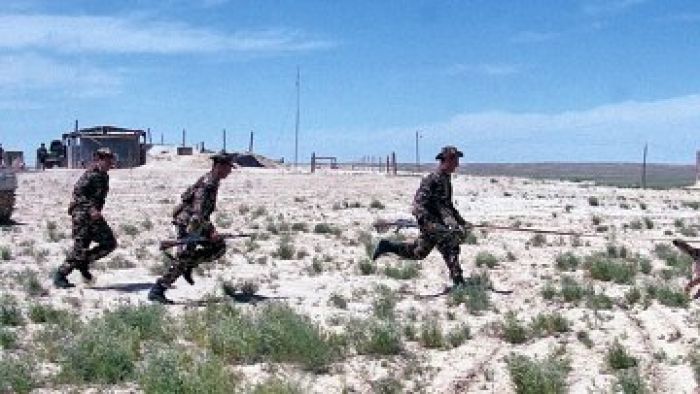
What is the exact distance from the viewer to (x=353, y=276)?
649 inches

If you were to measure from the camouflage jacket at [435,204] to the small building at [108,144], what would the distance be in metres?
49.0

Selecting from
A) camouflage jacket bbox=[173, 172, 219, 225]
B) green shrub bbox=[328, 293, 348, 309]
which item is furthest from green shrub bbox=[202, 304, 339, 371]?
camouflage jacket bbox=[173, 172, 219, 225]

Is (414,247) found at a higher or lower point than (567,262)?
higher

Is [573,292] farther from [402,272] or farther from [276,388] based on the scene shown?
[276,388]

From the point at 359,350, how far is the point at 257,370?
45.1 inches

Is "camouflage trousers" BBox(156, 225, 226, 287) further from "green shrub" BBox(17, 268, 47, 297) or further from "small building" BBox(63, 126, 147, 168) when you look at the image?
"small building" BBox(63, 126, 147, 168)

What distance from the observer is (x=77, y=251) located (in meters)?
14.8

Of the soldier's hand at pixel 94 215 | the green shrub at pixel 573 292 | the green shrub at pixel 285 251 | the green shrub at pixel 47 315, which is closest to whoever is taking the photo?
the green shrub at pixel 47 315

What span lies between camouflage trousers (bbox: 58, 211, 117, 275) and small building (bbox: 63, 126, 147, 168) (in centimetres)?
4761

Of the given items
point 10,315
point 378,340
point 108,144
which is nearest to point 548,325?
point 378,340

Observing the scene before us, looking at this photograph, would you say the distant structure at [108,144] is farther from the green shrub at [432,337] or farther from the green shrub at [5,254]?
the green shrub at [432,337]

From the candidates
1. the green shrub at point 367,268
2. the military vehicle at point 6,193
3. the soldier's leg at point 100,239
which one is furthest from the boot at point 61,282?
the military vehicle at point 6,193

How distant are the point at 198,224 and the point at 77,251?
2533mm

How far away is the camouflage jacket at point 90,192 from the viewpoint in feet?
48.1
